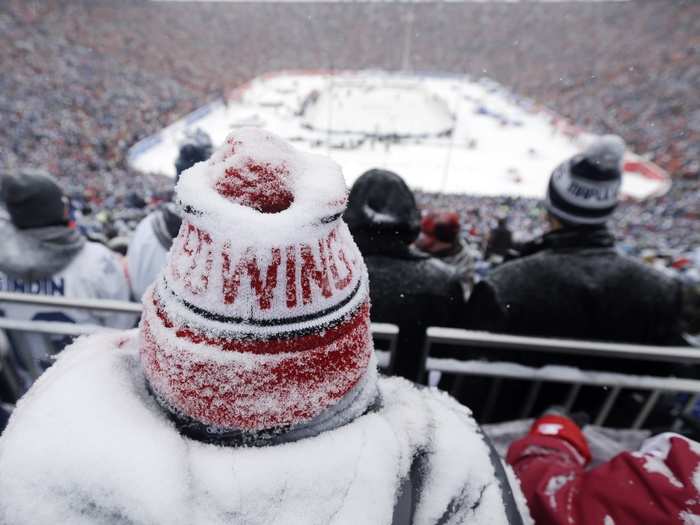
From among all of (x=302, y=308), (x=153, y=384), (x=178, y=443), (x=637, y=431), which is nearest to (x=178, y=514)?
(x=178, y=443)

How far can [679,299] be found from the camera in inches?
71.3

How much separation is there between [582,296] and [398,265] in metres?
0.73

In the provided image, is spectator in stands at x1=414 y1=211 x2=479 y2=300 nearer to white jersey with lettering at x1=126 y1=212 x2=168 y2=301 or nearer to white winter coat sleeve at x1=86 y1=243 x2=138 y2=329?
white jersey with lettering at x1=126 y1=212 x2=168 y2=301

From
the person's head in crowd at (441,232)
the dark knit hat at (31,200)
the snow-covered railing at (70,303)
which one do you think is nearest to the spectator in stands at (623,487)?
the snow-covered railing at (70,303)

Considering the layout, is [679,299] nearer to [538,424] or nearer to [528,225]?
[538,424]

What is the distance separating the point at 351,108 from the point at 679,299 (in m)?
27.8

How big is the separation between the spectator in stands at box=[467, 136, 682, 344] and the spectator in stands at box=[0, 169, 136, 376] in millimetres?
1670

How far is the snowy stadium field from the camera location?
680 inches

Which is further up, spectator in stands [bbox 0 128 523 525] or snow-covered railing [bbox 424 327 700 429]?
spectator in stands [bbox 0 128 523 525]

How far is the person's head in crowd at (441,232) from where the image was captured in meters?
2.88

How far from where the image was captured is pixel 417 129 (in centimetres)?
2392

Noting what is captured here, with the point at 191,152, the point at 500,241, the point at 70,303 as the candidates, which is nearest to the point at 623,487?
the point at 70,303

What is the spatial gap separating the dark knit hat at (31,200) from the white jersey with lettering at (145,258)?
0.39m

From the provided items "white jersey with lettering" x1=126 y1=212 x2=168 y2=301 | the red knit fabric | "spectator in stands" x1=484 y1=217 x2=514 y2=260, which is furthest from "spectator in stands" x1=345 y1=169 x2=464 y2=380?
"spectator in stands" x1=484 y1=217 x2=514 y2=260
